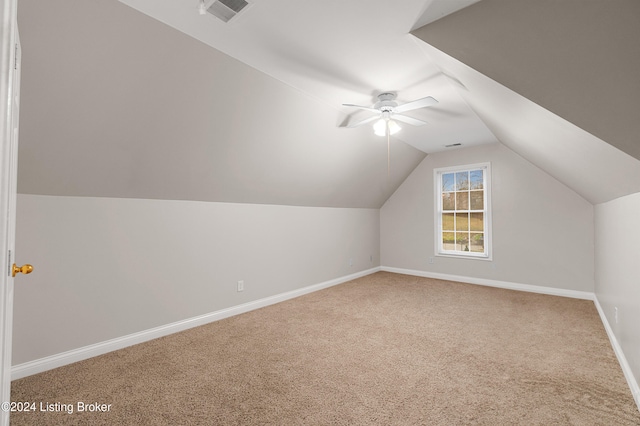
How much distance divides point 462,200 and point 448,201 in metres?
0.25

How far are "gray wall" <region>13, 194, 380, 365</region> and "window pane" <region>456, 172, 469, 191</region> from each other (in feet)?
11.1

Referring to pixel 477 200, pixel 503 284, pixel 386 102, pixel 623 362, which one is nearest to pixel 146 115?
pixel 386 102

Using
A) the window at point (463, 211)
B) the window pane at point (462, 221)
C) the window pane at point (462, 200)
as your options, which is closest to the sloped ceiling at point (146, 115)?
the window at point (463, 211)

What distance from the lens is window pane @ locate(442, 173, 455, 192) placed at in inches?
223

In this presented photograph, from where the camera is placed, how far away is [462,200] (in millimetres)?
5547

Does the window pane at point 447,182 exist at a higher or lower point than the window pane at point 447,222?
higher

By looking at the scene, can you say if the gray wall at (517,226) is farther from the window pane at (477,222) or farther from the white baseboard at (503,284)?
the window pane at (477,222)

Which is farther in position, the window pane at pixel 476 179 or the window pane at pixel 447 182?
the window pane at pixel 447 182

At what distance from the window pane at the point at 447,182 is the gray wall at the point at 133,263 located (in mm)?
3259

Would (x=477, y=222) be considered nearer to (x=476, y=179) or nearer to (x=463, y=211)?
(x=463, y=211)

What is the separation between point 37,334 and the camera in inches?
89.9

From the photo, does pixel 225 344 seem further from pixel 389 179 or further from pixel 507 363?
pixel 389 179

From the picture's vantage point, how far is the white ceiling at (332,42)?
1.80 m

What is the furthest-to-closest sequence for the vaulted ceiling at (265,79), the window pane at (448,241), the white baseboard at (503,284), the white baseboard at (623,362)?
the window pane at (448,241) < the white baseboard at (503,284) < the white baseboard at (623,362) < the vaulted ceiling at (265,79)
